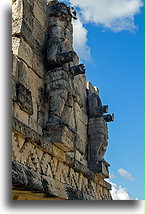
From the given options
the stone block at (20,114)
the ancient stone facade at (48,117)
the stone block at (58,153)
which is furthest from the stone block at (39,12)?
the stone block at (58,153)

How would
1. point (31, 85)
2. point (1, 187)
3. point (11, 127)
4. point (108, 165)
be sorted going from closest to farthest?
point (1, 187) < point (11, 127) < point (31, 85) < point (108, 165)

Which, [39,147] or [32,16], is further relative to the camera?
[32,16]

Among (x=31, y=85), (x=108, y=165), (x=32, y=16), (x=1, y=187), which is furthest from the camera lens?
(x=108, y=165)

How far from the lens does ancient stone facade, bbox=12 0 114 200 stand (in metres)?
4.99

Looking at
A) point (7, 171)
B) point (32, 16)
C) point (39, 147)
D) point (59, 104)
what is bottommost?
point (7, 171)

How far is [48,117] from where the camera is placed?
6.24 metres

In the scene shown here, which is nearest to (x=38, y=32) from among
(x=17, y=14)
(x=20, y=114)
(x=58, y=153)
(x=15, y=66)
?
(x=17, y=14)

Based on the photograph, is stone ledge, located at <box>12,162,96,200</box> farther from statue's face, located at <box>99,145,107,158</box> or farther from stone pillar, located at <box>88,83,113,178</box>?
statue's face, located at <box>99,145,107,158</box>

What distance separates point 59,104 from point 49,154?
0.99 m

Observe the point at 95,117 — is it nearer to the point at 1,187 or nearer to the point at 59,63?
the point at 59,63

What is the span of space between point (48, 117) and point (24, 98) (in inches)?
34.5

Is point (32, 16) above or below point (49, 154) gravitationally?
above

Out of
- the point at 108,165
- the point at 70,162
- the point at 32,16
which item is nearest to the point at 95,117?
the point at 108,165

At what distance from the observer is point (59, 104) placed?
20.6 feet
